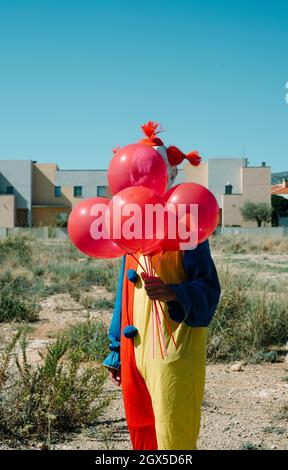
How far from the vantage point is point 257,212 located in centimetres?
4762

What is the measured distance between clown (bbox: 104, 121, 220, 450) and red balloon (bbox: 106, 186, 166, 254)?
0.61 ft

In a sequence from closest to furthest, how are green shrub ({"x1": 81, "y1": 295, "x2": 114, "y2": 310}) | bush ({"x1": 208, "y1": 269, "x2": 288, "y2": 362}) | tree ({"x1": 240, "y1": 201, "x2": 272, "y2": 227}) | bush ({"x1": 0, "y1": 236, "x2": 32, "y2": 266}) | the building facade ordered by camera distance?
1. bush ({"x1": 208, "y1": 269, "x2": 288, "y2": 362})
2. green shrub ({"x1": 81, "y1": 295, "x2": 114, "y2": 310})
3. bush ({"x1": 0, "y1": 236, "x2": 32, "y2": 266})
4. tree ({"x1": 240, "y1": 201, "x2": 272, "y2": 227})
5. the building facade

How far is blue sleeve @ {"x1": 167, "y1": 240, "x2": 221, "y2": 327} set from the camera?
8.09 ft

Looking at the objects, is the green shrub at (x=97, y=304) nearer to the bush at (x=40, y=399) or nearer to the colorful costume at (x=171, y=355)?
the bush at (x=40, y=399)

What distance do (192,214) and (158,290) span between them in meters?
0.36

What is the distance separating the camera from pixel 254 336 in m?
6.88

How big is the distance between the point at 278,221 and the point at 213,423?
4744 centimetres

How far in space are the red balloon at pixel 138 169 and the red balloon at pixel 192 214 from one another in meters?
0.12

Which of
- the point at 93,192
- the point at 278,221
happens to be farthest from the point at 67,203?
the point at 278,221

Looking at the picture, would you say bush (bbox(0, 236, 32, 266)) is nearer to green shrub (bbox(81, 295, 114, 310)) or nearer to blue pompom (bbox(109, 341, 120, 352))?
green shrub (bbox(81, 295, 114, 310))

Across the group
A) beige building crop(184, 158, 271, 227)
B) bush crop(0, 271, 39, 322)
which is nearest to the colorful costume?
bush crop(0, 271, 39, 322)

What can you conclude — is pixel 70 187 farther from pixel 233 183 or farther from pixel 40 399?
pixel 40 399

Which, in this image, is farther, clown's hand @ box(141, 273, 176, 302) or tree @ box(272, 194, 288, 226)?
tree @ box(272, 194, 288, 226)

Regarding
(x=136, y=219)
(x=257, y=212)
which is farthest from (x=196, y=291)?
(x=257, y=212)
